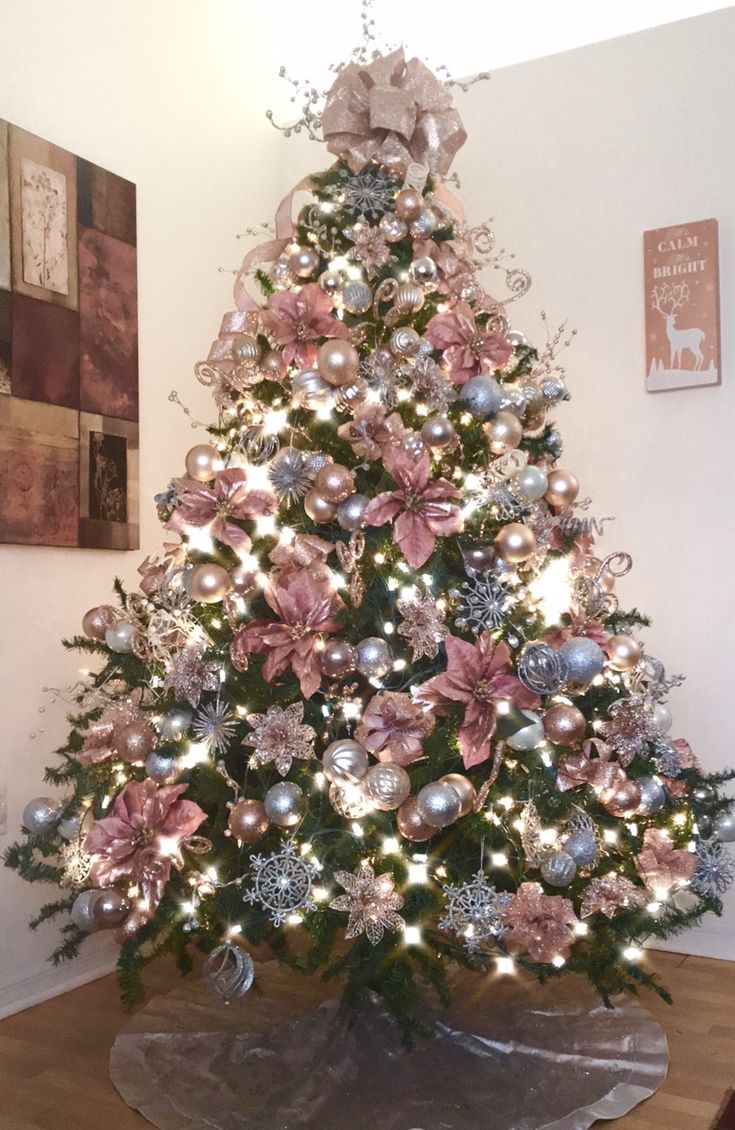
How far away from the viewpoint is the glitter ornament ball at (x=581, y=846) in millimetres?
1354

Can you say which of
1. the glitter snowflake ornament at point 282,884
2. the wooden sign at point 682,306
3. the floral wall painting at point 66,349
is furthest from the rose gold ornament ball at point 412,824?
the wooden sign at point 682,306

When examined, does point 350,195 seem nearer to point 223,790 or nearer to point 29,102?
point 29,102

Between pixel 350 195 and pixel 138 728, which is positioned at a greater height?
pixel 350 195

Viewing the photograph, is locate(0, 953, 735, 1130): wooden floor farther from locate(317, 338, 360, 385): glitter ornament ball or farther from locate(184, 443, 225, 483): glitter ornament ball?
locate(317, 338, 360, 385): glitter ornament ball

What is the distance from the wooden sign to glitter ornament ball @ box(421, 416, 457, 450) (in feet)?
3.20

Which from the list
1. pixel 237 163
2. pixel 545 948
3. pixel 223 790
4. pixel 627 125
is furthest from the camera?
pixel 237 163

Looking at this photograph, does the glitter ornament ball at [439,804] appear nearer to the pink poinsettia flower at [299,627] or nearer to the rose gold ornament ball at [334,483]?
the pink poinsettia flower at [299,627]

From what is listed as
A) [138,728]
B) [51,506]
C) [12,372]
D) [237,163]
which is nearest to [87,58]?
[237,163]

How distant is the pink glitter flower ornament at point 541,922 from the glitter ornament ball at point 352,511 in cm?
57

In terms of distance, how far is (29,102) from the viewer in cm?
195

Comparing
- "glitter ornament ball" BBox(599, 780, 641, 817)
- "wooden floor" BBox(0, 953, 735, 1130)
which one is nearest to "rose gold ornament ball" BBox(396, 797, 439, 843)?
"glitter ornament ball" BBox(599, 780, 641, 817)

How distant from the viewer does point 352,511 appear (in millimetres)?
1474

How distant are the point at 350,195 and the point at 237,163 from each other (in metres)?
1.08

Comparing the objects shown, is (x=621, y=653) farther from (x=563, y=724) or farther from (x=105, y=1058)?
(x=105, y=1058)
